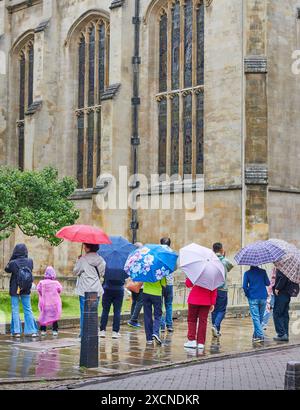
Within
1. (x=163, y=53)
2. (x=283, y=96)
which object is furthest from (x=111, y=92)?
(x=283, y=96)

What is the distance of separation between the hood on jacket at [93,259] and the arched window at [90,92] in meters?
18.2

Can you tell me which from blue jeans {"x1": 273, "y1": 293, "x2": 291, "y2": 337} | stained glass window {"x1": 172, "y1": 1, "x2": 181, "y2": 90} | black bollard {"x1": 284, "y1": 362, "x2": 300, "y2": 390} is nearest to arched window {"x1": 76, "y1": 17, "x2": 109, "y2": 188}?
stained glass window {"x1": 172, "y1": 1, "x2": 181, "y2": 90}

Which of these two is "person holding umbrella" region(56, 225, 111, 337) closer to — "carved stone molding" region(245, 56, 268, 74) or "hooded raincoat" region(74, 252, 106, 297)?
"hooded raincoat" region(74, 252, 106, 297)

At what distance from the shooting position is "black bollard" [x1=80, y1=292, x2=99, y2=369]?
10422mm

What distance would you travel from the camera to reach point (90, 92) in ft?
105

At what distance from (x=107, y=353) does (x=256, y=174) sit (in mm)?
13076

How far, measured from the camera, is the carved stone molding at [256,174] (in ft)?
78.6

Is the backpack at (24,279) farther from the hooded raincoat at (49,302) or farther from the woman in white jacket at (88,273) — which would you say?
the woman in white jacket at (88,273)

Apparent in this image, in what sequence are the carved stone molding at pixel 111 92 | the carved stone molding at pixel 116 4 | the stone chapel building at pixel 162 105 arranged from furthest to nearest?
1. the carved stone molding at pixel 116 4
2. the carved stone molding at pixel 111 92
3. the stone chapel building at pixel 162 105

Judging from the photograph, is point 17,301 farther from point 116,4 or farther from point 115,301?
point 116,4

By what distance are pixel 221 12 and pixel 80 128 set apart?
9173mm

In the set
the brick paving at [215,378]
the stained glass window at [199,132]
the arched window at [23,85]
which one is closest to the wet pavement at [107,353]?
the brick paving at [215,378]
